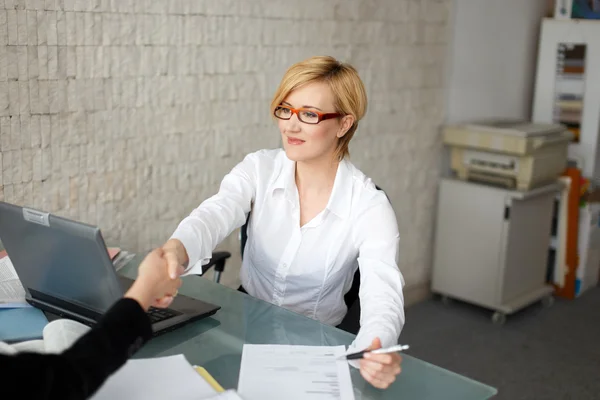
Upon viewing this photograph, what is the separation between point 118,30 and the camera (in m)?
2.60

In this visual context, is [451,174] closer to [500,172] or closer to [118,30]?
[500,172]

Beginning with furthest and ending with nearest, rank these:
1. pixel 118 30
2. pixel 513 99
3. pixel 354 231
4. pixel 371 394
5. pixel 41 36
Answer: pixel 513 99 → pixel 118 30 → pixel 41 36 → pixel 354 231 → pixel 371 394

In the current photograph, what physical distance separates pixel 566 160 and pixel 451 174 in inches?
25.5

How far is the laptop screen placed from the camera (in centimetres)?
153

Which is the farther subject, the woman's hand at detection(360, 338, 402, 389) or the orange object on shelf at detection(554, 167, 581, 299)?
the orange object on shelf at detection(554, 167, 581, 299)

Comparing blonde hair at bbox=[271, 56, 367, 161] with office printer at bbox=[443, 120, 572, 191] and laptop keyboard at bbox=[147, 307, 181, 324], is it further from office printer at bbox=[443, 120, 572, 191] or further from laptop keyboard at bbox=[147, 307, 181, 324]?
office printer at bbox=[443, 120, 572, 191]

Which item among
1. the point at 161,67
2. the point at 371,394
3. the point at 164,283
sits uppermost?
the point at 161,67

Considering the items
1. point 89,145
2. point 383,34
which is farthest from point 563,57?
point 89,145

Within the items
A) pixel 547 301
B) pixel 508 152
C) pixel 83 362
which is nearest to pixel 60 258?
pixel 83 362

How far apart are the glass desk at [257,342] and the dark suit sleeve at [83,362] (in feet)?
0.94

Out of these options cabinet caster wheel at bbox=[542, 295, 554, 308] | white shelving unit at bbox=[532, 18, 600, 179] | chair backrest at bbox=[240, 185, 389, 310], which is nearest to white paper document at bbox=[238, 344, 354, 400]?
chair backrest at bbox=[240, 185, 389, 310]

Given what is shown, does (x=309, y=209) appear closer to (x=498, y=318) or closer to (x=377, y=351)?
(x=377, y=351)

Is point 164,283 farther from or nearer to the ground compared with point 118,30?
nearer to the ground

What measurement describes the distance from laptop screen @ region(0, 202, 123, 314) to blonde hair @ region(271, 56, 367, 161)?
0.76m
